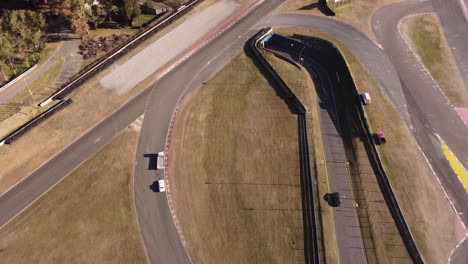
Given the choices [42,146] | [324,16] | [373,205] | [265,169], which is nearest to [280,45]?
[324,16]

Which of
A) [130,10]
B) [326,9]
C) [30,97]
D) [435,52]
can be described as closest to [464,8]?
→ [435,52]

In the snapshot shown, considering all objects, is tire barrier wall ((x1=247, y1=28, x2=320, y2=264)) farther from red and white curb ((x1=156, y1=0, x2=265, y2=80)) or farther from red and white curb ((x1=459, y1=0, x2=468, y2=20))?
red and white curb ((x1=459, y1=0, x2=468, y2=20))

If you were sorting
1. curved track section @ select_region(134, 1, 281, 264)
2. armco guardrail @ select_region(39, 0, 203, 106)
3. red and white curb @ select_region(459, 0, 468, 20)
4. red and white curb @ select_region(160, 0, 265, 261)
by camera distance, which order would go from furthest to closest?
red and white curb @ select_region(459, 0, 468, 20), armco guardrail @ select_region(39, 0, 203, 106), red and white curb @ select_region(160, 0, 265, 261), curved track section @ select_region(134, 1, 281, 264)

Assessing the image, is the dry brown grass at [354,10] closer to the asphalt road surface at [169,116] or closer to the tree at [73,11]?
the asphalt road surface at [169,116]

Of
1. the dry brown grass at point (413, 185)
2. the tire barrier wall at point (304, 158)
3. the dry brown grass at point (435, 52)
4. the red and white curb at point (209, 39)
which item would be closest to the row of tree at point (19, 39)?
the red and white curb at point (209, 39)

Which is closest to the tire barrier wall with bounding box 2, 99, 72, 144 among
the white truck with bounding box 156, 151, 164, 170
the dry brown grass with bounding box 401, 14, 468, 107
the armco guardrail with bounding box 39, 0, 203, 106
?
the armco guardrail with bounding box 39, 0, 203, 106

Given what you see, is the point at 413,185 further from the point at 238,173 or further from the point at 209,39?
the point at 209,39

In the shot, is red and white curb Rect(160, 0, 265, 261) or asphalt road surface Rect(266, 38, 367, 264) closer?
asphalt road surface Rect(266, 38, 367, 264)
